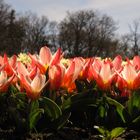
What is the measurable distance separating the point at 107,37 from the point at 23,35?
17.4 metres

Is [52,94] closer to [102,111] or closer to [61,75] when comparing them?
[61,75]

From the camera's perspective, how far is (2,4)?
73.3 metres

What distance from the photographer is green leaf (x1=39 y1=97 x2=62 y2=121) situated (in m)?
2.15

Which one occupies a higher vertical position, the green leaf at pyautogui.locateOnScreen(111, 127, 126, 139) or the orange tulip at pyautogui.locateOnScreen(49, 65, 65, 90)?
the orange tulip at pyautogui.locateOnScreen(49, 65, 65, 90)

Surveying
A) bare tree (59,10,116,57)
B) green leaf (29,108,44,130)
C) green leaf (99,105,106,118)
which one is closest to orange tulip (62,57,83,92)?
green leaf (99,105,106,118)

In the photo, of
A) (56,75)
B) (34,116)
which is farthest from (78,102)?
(34,116)

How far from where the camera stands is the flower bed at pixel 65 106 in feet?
7.04

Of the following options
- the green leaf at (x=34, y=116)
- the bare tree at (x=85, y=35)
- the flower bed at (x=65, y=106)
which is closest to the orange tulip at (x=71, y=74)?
the flower bed at (x=65, y=106)

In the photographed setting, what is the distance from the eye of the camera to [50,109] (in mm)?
2180

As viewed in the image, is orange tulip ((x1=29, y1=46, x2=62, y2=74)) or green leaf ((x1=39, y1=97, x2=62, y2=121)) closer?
green leaf ((x1=39, y1=97, x2=62, y2=121))

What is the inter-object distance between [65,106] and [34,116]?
23 centimetres

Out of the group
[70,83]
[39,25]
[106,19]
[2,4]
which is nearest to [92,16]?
[106,19]

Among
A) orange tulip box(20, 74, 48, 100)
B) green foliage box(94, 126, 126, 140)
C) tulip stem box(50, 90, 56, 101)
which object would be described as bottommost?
green foliage box(94, 126, 126, 140)

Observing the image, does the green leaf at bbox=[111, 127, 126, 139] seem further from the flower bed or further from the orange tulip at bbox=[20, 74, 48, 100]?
the orange tulip at bbox=[20, 74, 48, 100]
